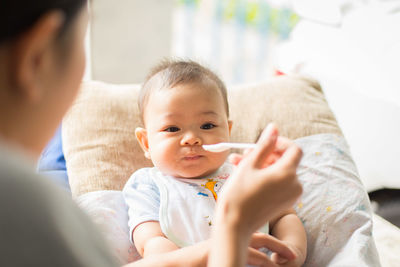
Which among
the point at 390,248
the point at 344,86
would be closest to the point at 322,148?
the point at 390,248

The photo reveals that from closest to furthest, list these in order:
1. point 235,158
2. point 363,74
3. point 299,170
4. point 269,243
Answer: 1. point 235,158
2. point 269,243
3. point 299,170
4. point 363,74

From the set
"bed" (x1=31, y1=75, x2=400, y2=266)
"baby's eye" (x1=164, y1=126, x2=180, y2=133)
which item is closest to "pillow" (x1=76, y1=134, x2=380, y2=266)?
"bed" (x1=31, y1=75, x2=400, y2=266)

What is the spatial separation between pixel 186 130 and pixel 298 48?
3.93ft

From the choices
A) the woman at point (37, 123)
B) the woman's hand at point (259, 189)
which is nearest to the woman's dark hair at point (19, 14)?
the woman at point (37, 123)

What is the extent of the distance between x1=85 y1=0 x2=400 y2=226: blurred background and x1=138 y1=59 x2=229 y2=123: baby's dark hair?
0.61 feet

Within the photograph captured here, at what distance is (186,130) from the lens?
1.19 metres

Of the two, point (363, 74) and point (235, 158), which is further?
point (363, 74)

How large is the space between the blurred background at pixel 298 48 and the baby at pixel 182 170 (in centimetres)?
28

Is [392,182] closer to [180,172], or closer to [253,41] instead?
[180,172]

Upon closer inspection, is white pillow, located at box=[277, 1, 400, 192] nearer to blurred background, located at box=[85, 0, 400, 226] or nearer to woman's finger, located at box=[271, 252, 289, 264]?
blurred background, located at box=[85, 0, 400, 226]

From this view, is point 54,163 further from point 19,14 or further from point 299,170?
point 19,14

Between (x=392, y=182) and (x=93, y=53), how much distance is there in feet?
6.11

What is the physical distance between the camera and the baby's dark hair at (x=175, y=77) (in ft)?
4.03

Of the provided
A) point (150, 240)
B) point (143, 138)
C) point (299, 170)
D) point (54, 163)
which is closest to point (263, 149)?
point (150, 240)
